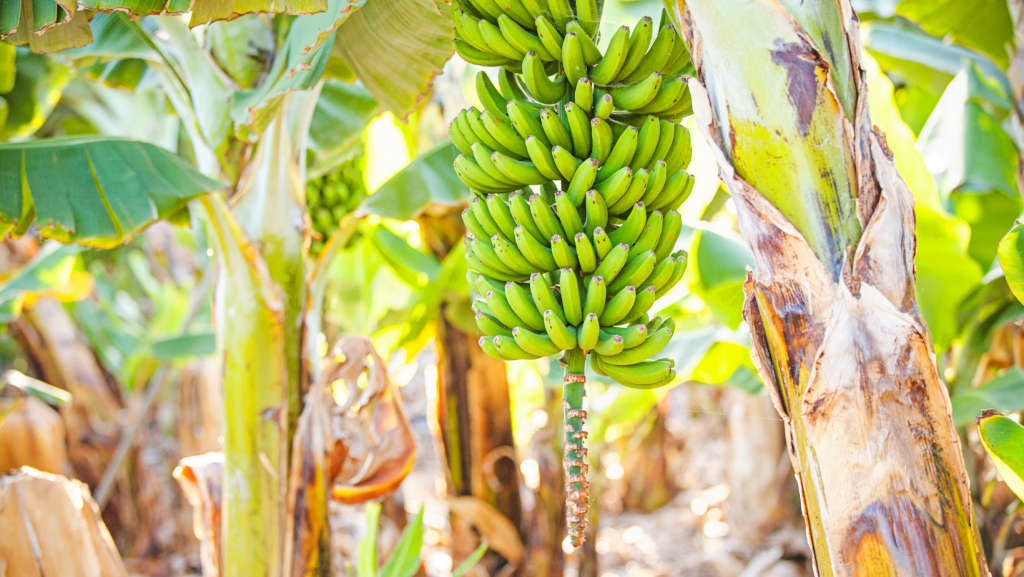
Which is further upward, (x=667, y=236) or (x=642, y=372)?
(x=667, y=236)

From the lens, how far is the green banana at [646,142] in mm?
793

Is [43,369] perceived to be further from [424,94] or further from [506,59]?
[506,59]

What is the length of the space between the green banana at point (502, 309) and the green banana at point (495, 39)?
0.35 metres

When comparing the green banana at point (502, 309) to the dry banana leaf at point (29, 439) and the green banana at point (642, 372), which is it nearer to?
the green banana at point (642, 372)

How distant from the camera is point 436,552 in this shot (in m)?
3.92

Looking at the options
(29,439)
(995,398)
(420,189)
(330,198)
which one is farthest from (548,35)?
(29,439)

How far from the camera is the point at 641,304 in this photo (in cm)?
78

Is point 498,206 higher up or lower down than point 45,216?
lower down

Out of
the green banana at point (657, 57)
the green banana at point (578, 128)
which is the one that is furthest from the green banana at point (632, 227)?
the green banana at point (657, 57)

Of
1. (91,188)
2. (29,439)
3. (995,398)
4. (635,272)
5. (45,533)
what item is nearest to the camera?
(635,272)

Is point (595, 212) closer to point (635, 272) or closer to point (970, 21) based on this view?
point (635, 272)

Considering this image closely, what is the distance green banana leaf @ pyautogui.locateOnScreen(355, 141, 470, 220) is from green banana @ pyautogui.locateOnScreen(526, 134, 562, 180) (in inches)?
25.2

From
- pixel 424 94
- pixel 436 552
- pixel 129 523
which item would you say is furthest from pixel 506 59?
pixel 129 523

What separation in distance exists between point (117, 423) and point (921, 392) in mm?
4303
